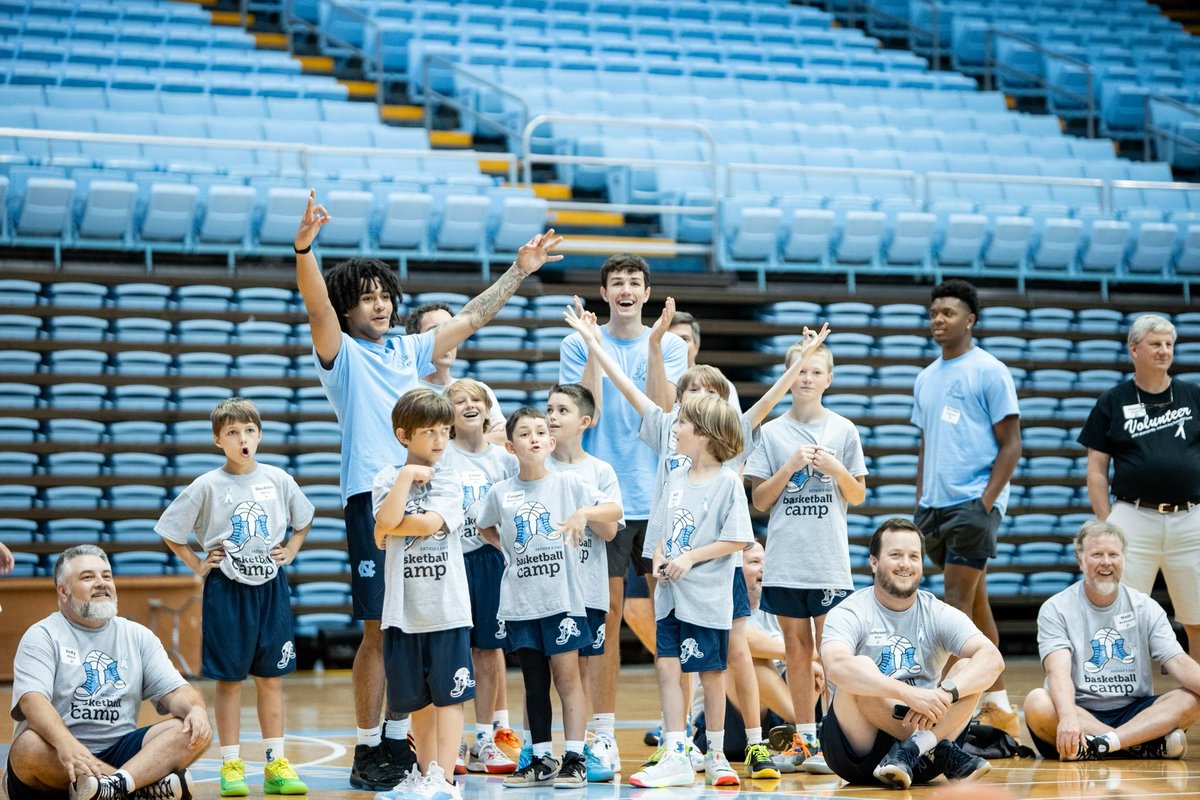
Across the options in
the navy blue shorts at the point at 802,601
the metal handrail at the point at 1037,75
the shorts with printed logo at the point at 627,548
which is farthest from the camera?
the metal handrail at the point at 1037,75

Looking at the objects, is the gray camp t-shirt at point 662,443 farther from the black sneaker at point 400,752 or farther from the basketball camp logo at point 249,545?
the basketball camp logo at point 249,545

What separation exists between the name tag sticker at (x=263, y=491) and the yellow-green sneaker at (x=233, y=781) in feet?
3.19

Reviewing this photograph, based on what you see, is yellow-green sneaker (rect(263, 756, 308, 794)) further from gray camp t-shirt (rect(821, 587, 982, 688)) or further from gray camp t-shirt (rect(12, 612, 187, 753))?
gray camp t-shirt (rect(821, 587, 982, 688))

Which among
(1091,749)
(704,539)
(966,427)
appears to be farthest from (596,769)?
(966,427)

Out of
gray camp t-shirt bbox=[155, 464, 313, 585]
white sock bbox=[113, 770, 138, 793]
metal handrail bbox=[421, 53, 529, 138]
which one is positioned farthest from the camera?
metal handrail bbox=[421, 53, 529, 138]

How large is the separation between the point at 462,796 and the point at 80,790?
123 centimetres

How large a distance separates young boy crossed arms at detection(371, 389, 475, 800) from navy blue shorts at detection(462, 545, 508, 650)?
77cm

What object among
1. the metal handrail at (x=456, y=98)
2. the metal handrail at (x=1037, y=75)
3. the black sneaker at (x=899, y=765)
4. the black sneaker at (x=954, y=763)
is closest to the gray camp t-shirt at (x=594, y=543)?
the black sneaker at (x=899, y=765)

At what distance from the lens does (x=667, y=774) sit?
5.03 m

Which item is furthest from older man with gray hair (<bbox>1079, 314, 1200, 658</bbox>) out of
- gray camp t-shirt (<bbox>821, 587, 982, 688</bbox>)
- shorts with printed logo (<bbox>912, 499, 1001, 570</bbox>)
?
gray camp t-shirt (<bbox>821, 587, 982, 688</bbox>)

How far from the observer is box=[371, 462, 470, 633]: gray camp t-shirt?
4652mm

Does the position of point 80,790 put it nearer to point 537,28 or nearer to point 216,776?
point 216,776

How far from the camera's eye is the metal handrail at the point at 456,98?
1308 cm

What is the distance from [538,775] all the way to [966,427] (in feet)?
8.89
